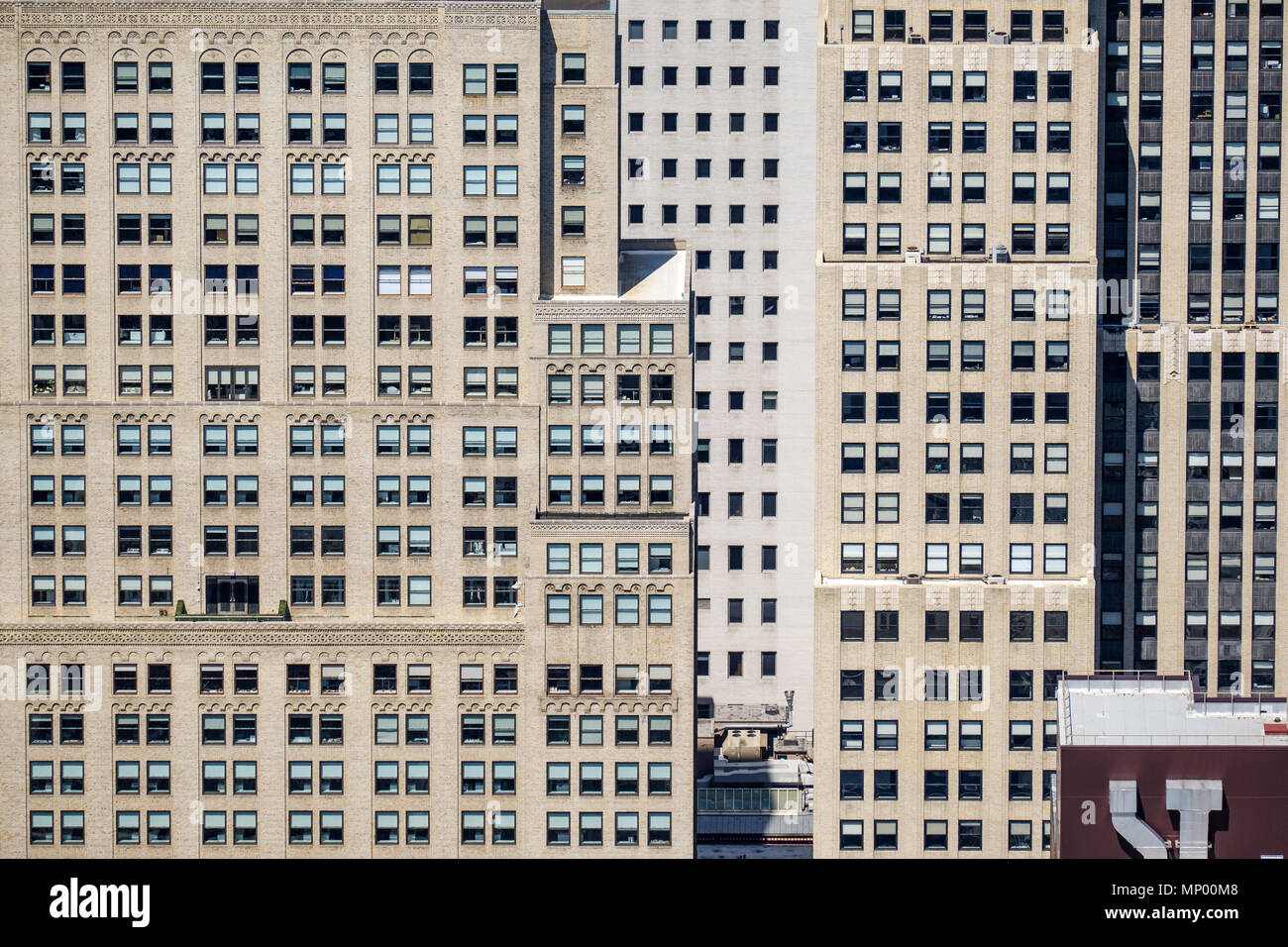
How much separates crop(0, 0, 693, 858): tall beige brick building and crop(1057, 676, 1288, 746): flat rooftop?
22742mm

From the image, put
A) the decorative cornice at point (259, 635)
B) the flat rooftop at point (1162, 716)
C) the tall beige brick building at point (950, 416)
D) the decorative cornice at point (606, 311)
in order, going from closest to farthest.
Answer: the flat rooftop at point (1162, 716) < the decorative cornice at point (606, 311) < the decorative cornice at point (259, 635) < the tall beige brick building at point (950, 416)

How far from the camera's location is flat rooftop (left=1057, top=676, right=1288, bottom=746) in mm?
117562

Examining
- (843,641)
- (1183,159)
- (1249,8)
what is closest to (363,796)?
(843,641)

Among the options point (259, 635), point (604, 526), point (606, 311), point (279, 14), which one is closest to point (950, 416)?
point (606, 311)

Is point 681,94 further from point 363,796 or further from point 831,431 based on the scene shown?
point 363,796

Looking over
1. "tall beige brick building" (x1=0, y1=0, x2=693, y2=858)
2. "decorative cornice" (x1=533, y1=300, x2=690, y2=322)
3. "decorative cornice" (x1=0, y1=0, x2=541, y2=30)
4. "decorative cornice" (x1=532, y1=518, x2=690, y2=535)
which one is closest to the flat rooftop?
"tall beige brick building" (x1=0, y1=0, x2=693, y2=858)

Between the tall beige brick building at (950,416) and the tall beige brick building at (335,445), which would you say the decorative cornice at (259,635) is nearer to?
the tall beige brick building at (335,445)

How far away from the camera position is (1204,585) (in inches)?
5448

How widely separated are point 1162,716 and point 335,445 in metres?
48.9

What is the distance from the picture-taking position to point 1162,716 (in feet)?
391

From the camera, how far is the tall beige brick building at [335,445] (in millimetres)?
117750

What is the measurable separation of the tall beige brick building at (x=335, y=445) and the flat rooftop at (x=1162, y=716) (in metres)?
Answer: 22.7

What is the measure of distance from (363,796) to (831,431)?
35504 mm

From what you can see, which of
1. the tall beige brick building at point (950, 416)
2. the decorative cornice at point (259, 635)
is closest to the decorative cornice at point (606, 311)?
the tall beige brick building at point (950, 416)
